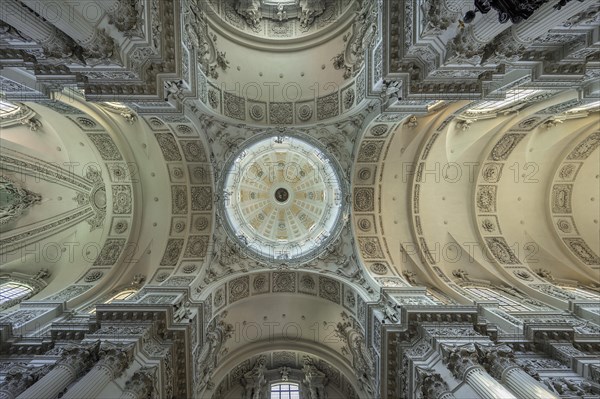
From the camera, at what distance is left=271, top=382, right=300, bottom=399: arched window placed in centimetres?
1958

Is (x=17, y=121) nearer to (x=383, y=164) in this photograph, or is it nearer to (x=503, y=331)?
(x=383, y=164)

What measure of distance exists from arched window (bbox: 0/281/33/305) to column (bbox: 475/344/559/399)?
2320cm

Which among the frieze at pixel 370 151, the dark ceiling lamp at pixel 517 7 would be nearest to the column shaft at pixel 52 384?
the dark ceiling lamp at pixel 517 7

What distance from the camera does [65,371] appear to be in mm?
9812

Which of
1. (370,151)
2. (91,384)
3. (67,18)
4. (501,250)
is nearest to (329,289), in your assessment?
(370,151)

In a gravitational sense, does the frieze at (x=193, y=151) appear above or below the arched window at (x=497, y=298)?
above

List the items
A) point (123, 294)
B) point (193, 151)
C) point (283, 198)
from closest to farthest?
point (123, 294), point (193, 151), point (283, 198)

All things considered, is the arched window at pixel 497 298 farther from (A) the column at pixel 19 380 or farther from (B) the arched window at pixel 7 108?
(B) the arched window at pixel 7 108

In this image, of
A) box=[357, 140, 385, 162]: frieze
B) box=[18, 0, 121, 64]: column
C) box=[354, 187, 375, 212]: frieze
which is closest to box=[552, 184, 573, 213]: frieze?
box=[354, 187, 375, 212]: frieze

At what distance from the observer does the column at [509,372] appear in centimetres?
886

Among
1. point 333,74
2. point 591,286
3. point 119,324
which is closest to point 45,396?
point 119,324

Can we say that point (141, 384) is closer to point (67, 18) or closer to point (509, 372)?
point (67, 18)

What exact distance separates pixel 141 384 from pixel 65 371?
7.97 feet

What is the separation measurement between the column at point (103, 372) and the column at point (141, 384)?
56 cm
